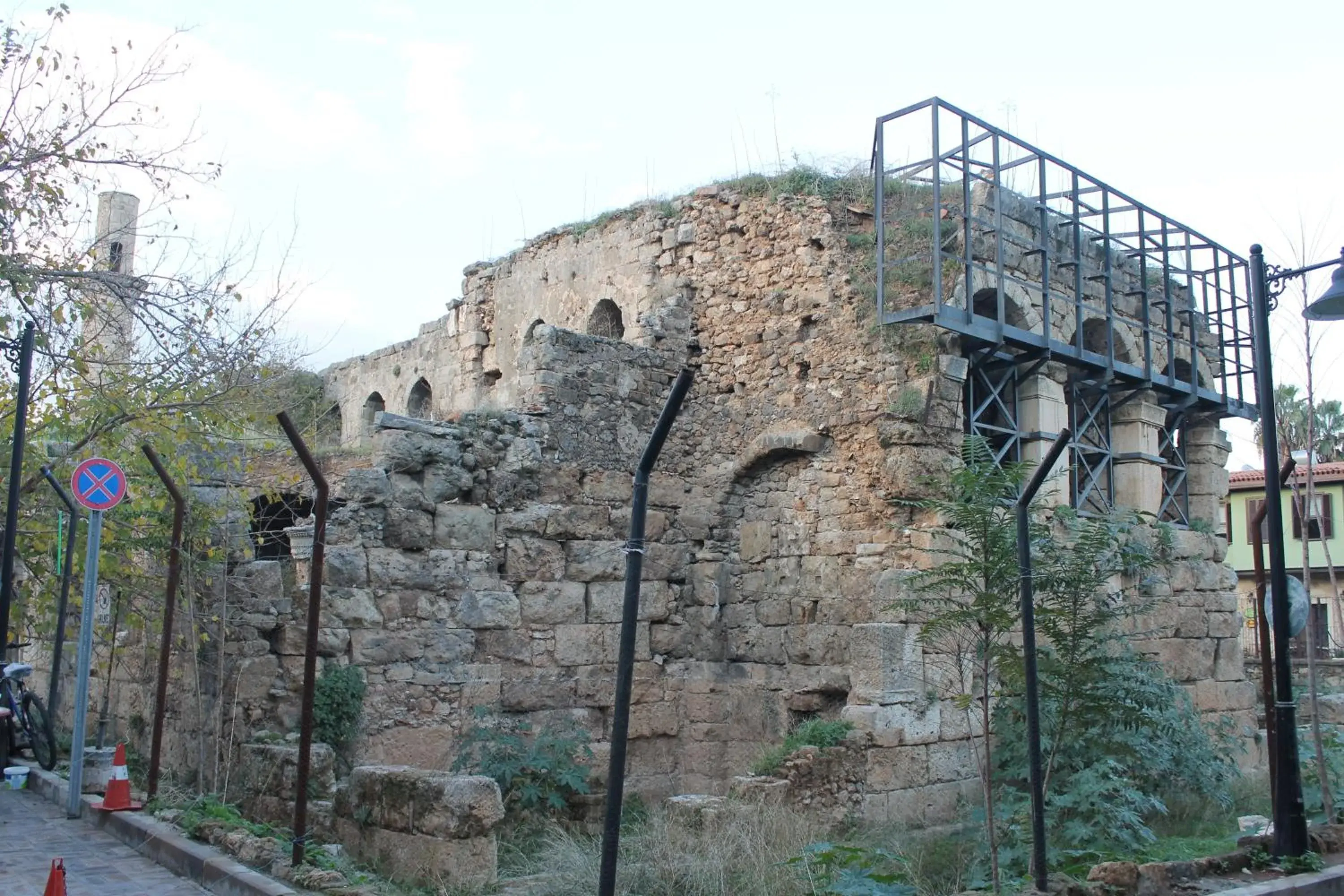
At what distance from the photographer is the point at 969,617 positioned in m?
7.84

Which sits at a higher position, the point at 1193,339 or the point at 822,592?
the point at 1193,339

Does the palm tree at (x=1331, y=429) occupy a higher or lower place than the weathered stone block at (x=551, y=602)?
higher

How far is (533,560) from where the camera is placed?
11.5 metres

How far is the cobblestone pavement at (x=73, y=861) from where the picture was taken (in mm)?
7086

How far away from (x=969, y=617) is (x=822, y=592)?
3964mm

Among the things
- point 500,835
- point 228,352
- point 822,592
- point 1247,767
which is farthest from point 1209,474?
point 228,352

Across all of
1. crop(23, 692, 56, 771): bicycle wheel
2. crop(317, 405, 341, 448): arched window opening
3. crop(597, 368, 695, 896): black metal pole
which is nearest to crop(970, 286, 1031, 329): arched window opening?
crop(597, 368, 695, 896): black metal pole

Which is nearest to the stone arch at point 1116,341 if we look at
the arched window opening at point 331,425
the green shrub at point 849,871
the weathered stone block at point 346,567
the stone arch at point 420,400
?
the green shrub at point 849,871

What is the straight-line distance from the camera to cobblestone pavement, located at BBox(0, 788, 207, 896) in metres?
7.09

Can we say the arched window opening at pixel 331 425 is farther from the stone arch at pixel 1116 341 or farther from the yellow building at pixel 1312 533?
the yellow building at pixel 1312 533

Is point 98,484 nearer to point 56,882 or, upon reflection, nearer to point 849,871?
point 56,882

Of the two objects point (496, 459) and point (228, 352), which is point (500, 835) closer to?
point (496, 459)

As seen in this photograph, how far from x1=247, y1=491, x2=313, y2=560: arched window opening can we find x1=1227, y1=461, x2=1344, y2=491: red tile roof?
80.8 feet

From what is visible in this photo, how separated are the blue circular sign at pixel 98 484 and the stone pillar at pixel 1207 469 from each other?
476 inches
